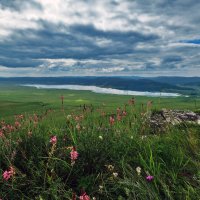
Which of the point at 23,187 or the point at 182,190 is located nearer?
the point at 182,190

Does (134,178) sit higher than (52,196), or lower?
higher

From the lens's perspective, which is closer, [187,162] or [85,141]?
[187,162]

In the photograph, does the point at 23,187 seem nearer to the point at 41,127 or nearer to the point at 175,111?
the point at 41,127

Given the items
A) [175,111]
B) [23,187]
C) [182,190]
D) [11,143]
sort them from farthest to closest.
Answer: [175,111] → [11,143] → [23,187] → [182,190]

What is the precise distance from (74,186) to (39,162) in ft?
2.10

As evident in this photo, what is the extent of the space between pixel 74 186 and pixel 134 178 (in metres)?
1.03

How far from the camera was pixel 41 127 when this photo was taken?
6.92 meters

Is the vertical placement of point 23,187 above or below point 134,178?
below

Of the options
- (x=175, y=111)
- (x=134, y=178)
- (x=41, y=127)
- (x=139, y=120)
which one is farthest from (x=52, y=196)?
(x=175, y=111)

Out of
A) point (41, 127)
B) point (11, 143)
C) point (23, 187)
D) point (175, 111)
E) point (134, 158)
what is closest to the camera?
point (23, 187)

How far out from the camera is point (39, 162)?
468cm

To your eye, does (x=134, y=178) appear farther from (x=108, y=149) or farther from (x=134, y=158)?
(x=108, y=149)

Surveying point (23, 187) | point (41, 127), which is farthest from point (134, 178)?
point (41, 127)

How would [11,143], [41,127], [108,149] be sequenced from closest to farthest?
[108,149]
[11,143]
[41,127]
